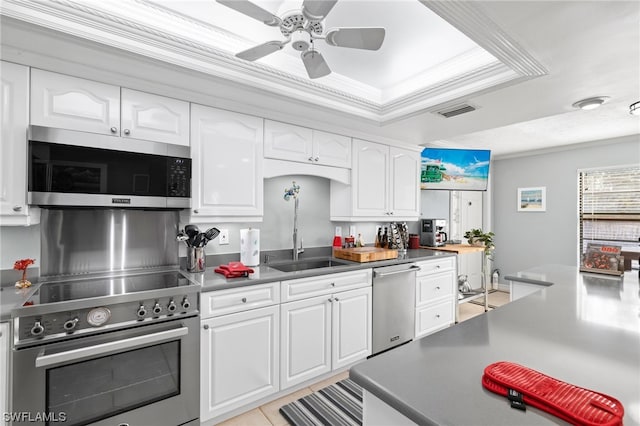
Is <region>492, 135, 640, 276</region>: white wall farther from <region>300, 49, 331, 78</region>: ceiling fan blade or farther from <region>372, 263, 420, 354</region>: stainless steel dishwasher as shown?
<region>300, 49, 331, 78</region>: ceiling fan blade

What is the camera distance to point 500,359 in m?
0.88

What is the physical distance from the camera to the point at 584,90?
2.17 m

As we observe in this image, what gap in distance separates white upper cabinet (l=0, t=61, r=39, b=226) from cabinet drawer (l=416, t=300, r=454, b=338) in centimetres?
331

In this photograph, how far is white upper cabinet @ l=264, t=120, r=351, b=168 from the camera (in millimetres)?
2531

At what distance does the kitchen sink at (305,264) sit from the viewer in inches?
109

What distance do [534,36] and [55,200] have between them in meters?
2.71

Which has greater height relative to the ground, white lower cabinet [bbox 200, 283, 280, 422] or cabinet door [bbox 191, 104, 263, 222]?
cabinet door [bbox 191, 104, 263, 222]

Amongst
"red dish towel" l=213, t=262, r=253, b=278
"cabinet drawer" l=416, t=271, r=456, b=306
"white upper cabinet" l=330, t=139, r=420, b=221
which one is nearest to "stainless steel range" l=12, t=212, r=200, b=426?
"red dish towel" l=213, t=262, r=253, b=278

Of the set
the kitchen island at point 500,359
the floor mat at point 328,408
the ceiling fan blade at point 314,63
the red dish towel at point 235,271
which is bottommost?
the floor mat at point 328,408

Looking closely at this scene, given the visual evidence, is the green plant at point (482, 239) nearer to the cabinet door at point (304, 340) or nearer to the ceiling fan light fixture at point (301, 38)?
the cabinet door at point (304, 340)

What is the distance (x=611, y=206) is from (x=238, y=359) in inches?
213

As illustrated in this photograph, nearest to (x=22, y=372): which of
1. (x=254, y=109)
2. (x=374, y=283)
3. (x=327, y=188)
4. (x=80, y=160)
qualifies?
(x=80, y=160)

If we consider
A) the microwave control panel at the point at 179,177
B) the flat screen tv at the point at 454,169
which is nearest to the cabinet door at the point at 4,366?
the microwave control panel at the point at 179,177

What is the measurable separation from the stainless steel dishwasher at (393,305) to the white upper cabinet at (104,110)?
2.06 metres
